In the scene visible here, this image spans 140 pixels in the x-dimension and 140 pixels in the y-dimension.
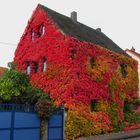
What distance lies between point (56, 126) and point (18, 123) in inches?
140

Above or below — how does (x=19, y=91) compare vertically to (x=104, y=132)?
above

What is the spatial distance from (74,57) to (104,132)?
6.78 m

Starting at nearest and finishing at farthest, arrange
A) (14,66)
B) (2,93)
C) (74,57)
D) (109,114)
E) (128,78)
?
1. (2,93)
2. (74,57)
3. (109,114)
4. (14,66)
5. (128,78)

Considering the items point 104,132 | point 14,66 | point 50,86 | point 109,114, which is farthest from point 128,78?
point 14,66

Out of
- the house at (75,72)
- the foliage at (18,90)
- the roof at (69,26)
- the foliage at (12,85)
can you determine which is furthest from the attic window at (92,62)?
the foliage at (12,85)

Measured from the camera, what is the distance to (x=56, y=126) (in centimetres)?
2122

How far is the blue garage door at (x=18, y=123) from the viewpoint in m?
17.8

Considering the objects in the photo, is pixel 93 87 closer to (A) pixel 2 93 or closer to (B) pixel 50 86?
(B) pixel 50 86

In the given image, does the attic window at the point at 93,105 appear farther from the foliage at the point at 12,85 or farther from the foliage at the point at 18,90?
the foliage at the point at 12,85

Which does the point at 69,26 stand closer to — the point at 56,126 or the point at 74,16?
the point at 74,16

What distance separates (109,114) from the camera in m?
26.9

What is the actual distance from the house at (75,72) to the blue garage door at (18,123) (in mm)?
3550

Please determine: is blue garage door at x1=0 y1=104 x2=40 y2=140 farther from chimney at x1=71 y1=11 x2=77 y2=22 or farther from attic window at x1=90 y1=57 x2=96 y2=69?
chimney at x1=71 y1=11 x2=77 y2=22

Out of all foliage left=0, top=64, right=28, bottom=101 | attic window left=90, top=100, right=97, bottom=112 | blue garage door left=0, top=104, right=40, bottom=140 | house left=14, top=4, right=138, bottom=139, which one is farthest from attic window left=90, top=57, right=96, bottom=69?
blue garage door left=0, top=104, right=40, bottom=140
